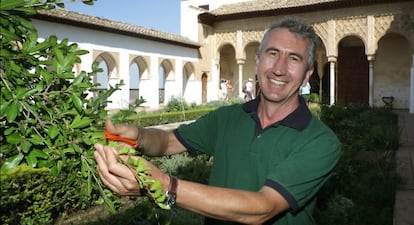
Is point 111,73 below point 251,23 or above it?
below

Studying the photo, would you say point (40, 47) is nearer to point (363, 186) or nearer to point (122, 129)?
point (122, 129)

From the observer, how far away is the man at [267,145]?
1243mm

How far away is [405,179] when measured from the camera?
6.04m

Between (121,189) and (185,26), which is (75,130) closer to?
(121,189)

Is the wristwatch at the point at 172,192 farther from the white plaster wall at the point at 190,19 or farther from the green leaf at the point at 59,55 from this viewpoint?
the white plaster wall at the point at 190,19

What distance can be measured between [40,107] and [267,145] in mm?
957

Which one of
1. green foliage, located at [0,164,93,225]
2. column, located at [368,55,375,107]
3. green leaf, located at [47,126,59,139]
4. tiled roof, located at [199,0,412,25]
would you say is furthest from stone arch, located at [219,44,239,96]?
green leaf, located at [47,126,59,139]

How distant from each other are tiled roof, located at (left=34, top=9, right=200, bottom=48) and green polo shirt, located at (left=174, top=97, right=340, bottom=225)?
12334 millimetres

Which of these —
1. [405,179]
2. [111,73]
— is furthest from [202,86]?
[405,179]

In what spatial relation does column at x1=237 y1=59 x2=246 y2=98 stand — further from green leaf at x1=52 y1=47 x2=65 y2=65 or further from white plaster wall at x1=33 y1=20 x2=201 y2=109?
green leaf at x1=52 y1=47 x2=65 y2=65

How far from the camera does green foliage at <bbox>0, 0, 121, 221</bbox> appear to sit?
1.03 metres

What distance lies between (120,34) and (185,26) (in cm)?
687

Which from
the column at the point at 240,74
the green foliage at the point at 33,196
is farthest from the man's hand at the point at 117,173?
the column at the point at 240,74

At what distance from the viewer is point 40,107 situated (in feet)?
3.61
